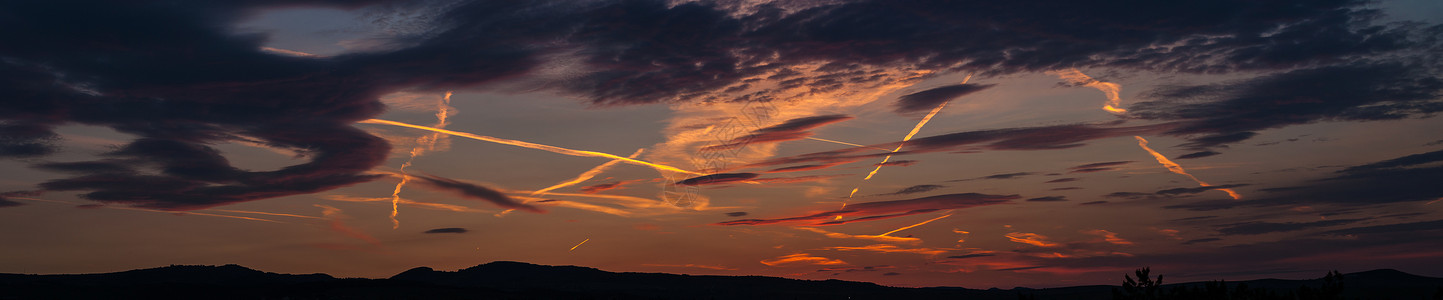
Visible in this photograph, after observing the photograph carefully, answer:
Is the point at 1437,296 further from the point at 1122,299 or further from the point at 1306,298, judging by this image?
the point at 1122,299

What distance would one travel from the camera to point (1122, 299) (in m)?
41.8

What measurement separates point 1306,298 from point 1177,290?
515cm

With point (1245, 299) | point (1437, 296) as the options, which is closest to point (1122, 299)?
point (1245, 299)

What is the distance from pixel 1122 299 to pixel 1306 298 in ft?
25.6

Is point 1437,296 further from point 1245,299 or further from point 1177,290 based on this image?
point 1177,290

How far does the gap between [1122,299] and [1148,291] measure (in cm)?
119

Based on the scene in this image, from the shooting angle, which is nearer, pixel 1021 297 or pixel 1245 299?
pixel 1021 297

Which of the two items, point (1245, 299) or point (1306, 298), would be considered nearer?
point (1306, 298)

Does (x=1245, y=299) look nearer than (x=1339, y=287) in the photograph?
No

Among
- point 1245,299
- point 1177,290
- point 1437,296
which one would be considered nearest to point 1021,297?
point 1177,290

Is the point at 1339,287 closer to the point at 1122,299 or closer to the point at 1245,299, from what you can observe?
the point at 1245,299

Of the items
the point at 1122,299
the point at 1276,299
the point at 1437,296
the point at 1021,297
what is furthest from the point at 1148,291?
the point at 1437,296

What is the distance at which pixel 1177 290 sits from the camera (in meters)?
43.9

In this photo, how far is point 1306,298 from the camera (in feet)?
135
